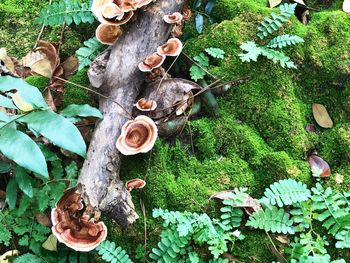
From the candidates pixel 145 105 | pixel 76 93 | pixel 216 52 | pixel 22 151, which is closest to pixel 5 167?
pixel 22 151

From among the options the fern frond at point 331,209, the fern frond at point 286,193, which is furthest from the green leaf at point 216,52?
the fern frond at point 331,209

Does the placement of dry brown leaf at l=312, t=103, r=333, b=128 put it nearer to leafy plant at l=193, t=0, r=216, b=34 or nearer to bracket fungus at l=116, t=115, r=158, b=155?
leafy plant at l=193, t=0, r=216, b=34

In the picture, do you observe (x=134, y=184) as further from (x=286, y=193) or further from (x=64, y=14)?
(x=64, y=14)

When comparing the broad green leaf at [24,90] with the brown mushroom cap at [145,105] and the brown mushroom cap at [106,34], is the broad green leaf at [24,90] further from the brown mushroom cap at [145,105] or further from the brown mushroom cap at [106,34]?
the brown mushroom cap at [106,34]

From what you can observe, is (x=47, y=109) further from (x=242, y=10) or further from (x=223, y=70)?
(x=242, y=10)

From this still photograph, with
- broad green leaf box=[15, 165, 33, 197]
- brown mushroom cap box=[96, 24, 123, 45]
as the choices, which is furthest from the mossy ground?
broad green leaf box=[15, 165, 33, 197]

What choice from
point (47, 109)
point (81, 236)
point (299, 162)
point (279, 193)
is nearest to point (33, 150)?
point (47, 109)
